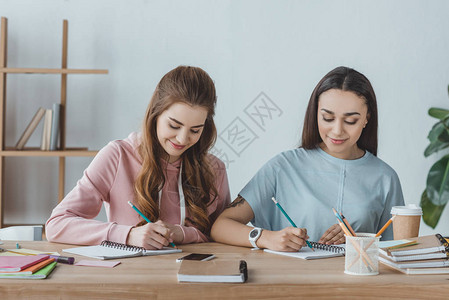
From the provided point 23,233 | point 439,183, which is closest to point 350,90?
point 23,233

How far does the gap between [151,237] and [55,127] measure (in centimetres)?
206

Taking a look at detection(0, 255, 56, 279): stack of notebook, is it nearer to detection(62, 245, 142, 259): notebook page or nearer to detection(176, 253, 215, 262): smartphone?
detection(62, 245, 142, 259): notebook page

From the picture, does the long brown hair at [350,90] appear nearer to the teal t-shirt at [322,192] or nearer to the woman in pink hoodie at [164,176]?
the teal t-shirt at [322,192]

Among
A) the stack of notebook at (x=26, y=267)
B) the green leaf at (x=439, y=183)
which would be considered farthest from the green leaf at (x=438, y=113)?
the stack of notebook at (x=26, y=267)

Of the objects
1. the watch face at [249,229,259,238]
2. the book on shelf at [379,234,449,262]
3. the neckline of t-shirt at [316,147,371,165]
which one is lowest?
the watch face at [249,229,259,238]

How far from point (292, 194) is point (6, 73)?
2303 millimetres

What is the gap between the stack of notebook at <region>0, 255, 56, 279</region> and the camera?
1175mm

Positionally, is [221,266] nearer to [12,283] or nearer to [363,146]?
[12,283]

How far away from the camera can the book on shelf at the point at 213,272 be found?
1.17 m

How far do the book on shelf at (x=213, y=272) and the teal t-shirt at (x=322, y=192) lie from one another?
0.61m

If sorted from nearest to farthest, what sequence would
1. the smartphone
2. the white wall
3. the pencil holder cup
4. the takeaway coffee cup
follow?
1. the pencil holder cup
2. the smartphone
3. the takeaway coffee cup
4. the white wall

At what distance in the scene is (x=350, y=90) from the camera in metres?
1.77

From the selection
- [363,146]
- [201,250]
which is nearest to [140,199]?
[201,250]

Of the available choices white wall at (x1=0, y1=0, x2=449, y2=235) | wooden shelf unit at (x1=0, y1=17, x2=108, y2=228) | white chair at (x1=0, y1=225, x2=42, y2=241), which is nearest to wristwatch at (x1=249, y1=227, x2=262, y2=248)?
white chair at (x1=0, y1=225, x2=42, y2=241)
